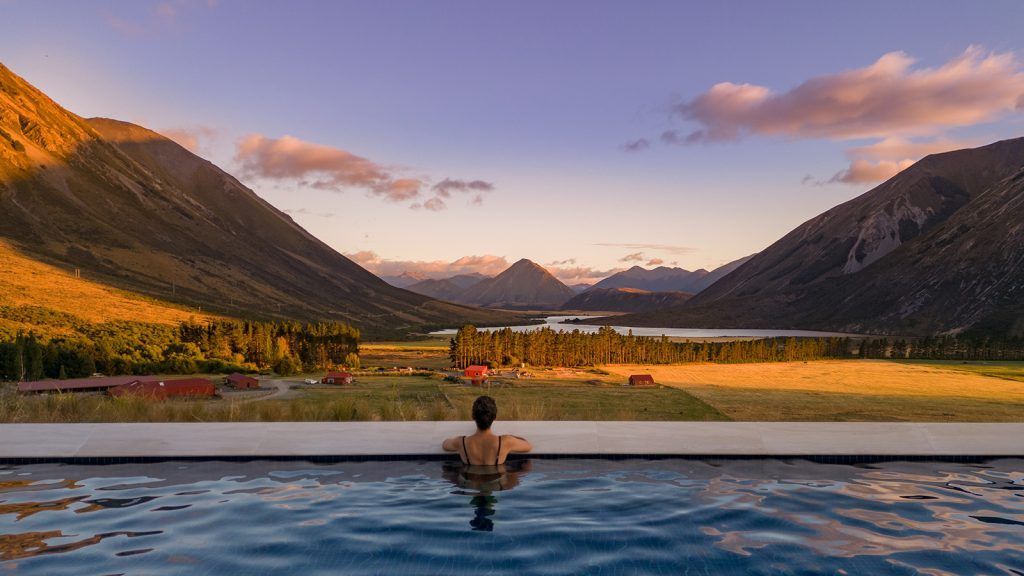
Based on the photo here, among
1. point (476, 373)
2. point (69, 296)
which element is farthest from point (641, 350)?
point (69, 296)

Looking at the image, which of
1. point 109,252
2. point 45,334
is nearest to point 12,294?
point 45,334

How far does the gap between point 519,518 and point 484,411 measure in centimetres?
216

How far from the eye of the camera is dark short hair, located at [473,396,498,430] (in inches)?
475

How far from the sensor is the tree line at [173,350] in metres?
58.1

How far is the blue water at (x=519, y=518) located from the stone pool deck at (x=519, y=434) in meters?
0.25

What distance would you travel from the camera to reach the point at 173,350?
79500mm

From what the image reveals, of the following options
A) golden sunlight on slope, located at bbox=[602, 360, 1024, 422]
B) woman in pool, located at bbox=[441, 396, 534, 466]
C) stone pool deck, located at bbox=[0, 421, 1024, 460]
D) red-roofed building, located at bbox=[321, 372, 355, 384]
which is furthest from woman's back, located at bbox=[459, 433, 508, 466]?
red-roofed building, located at bbox=[321, 372, 355, 384]

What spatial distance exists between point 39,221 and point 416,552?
219 m

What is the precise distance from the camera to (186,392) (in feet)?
170

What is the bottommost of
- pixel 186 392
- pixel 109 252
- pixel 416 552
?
pixel 186 392

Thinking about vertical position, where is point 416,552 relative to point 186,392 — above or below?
above

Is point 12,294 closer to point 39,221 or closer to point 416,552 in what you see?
point 39,221

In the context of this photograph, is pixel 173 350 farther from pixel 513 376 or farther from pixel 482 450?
pixel 482 450

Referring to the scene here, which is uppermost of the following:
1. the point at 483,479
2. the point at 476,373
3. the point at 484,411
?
the point at 484,411
